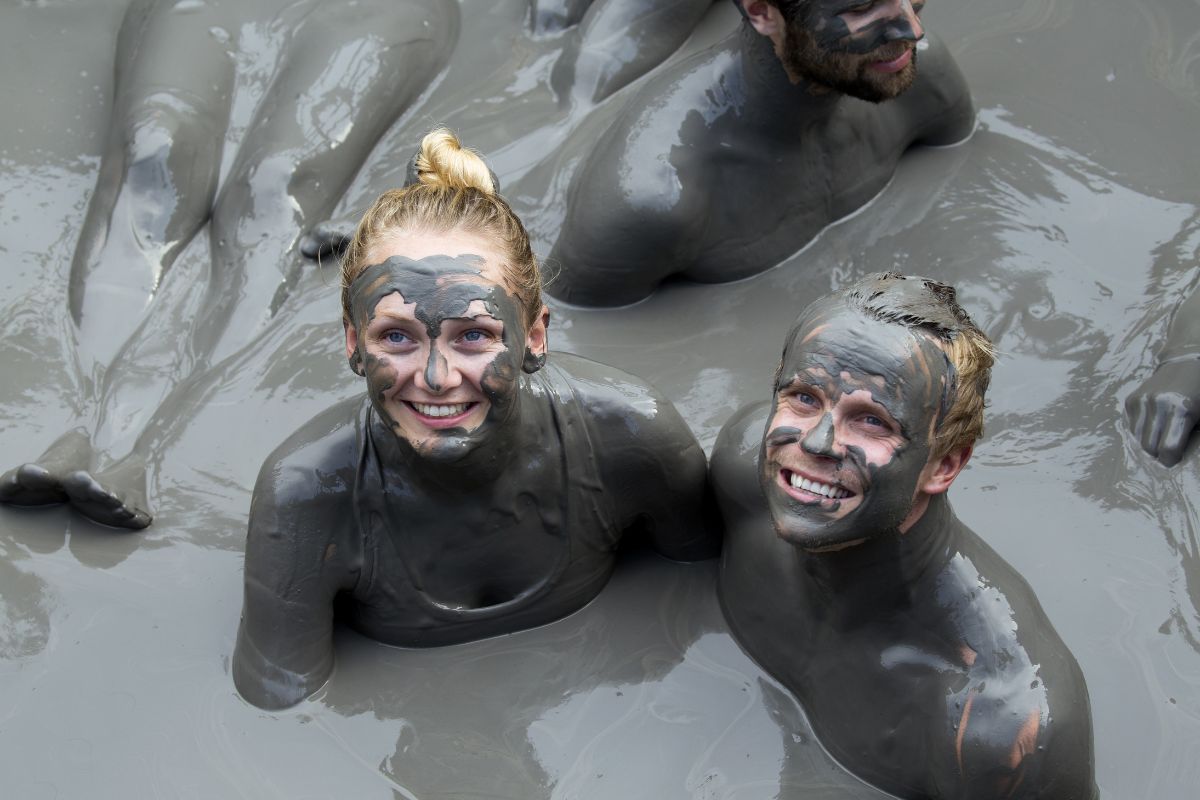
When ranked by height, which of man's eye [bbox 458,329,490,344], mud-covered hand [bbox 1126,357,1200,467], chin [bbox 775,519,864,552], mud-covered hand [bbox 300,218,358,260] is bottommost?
mud-covered hand [bbox 300,218,358,260]

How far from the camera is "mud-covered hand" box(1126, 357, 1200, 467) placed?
360 centimetres

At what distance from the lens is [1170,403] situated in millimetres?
3633

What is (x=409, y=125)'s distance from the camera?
184 inches

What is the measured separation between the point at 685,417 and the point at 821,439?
42.5 inches

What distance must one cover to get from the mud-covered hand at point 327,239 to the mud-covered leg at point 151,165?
0.34m

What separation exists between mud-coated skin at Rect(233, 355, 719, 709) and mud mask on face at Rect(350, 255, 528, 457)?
0.16 meters

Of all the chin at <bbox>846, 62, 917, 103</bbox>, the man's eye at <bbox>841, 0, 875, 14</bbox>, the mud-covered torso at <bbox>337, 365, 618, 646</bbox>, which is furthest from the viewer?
the chin at <bbox>846, 62, 917, 103</bbox>

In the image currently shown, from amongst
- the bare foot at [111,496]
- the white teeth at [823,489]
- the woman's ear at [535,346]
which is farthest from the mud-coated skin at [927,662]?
the bare foot at [111,496]

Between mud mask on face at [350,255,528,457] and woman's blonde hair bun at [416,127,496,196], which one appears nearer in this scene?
mud mask on face at [350,255,528,457]

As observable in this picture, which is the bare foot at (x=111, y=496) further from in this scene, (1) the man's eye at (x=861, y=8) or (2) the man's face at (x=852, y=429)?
(1) the man's eye at (x=861, y=8)

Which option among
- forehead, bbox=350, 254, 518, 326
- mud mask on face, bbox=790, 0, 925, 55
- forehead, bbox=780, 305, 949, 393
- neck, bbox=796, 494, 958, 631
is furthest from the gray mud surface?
forehead, bbox=350, 254, 518, 326

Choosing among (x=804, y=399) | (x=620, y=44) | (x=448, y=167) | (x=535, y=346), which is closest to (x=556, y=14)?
(x=620, y=44)

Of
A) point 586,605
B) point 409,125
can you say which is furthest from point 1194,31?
point 586,605

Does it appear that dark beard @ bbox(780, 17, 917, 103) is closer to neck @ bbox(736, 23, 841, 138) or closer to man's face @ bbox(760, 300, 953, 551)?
neck @ bbox(736, 23, 841, 138)
